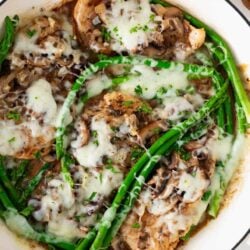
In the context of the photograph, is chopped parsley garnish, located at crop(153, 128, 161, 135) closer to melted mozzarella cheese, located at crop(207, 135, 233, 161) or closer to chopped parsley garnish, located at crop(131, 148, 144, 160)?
chopped parsley garnish, located at crop(131, 148, 144, 160)

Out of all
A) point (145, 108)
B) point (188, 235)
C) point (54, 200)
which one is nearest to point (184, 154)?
point (145, 108)

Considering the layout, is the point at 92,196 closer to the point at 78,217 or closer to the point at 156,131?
the point at 78,217

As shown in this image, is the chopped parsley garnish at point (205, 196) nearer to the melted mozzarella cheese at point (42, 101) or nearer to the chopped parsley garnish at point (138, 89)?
the chopped parsley garnish at point (138, 89)

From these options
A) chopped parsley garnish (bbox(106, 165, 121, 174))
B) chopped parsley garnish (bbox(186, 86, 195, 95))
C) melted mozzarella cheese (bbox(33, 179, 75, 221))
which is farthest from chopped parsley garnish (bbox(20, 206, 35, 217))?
chopped parsley garnish (bbox(186, 86, 195, 95))

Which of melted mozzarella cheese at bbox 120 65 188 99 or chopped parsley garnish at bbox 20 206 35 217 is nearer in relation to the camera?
chopped parsley garnish at bbox 20 206 35 217

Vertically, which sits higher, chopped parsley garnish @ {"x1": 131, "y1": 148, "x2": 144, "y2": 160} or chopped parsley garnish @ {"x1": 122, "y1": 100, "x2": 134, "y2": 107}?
chopped parsley garnish @ {"x1": 122, "y1": 100, "x2": 134, "y2": 107}

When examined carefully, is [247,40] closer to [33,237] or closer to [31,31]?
[31,31]

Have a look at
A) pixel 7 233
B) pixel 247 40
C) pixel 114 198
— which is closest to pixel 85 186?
pixel 114 198
